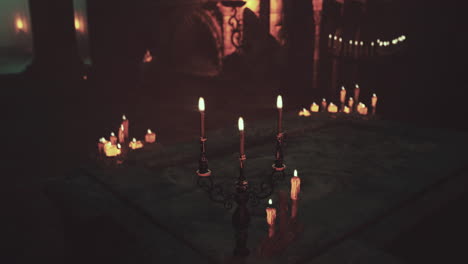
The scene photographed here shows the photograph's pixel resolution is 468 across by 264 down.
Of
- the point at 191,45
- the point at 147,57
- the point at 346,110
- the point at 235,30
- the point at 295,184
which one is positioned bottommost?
the point at 346,110

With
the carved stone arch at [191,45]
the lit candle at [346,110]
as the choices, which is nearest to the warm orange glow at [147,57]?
the carved stone arch at [191,45]

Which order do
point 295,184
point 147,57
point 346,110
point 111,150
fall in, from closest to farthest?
point 295,184, point 111,150, point 346,110, point 147,57

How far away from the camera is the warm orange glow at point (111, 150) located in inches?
185

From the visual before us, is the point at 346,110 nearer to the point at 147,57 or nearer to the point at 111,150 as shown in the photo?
the point at 111,150

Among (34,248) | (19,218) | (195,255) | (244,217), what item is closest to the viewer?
(244,217)

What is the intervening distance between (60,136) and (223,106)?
14.5 feet

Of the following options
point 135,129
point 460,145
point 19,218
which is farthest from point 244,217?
point 135,129

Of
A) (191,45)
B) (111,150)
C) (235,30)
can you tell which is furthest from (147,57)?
(111,150)

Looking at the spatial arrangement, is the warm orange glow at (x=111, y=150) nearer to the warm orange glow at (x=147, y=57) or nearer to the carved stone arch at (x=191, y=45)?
the carved stone arch at (x=191, y=45)

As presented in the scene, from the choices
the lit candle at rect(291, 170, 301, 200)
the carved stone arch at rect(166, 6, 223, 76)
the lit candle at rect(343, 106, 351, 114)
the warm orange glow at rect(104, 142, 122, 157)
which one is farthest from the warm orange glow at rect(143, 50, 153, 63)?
the lit candle at rect(291, 170, 301, 200)

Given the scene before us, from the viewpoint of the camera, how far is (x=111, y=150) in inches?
186

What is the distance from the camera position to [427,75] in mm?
8812

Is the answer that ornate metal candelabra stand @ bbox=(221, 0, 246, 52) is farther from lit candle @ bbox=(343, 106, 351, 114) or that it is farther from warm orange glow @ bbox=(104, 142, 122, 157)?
warm orange glow @ bbox=(104, 142, 122, 157)

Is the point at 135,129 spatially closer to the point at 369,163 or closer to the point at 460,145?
the point at 369,163
